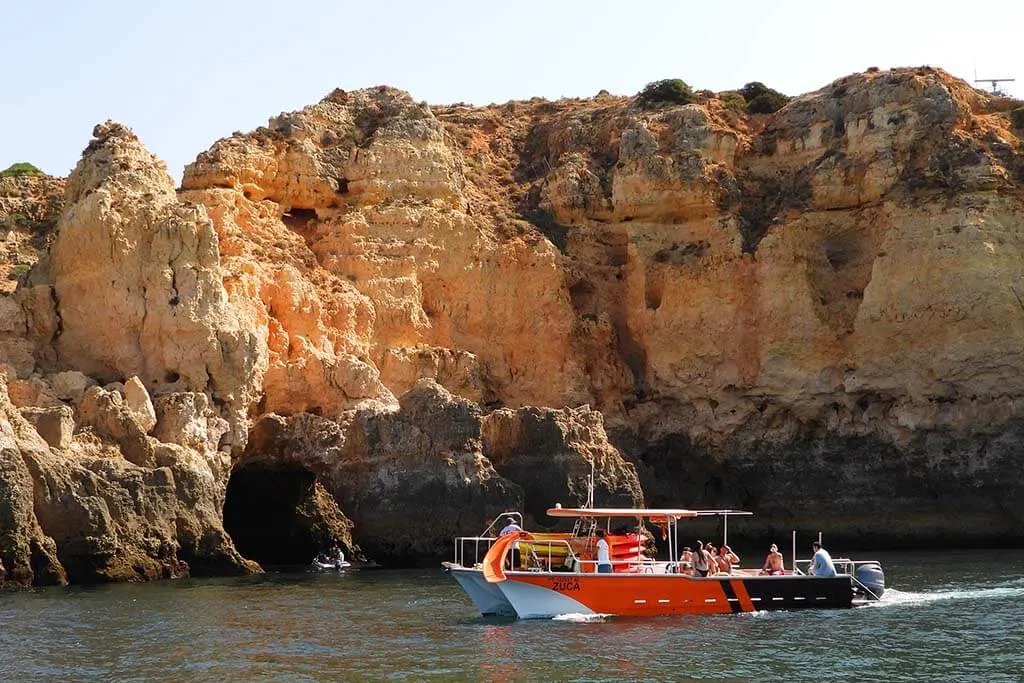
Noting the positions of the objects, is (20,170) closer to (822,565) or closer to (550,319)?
(550,319)

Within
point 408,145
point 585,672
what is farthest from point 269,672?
point 408,145

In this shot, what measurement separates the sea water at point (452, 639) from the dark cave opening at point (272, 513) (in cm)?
1009

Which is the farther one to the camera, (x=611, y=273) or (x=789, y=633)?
(x=611, y=273)

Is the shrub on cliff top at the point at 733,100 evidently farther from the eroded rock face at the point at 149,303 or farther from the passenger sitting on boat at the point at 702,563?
the passenger sitting on boat at the point at 702,563

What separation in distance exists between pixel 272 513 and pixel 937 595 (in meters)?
22.0

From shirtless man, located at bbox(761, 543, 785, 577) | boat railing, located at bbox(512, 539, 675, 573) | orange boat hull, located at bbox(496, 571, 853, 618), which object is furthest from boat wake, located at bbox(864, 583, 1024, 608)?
boat railing, located at bbox(512, 539, 675, 573)

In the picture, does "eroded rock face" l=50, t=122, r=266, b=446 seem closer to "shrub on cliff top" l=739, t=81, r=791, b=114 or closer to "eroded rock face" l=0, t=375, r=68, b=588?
"eroded rock face" l=0, t=375, r=68, b=588

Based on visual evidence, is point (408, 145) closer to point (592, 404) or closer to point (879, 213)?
point (592, 404)

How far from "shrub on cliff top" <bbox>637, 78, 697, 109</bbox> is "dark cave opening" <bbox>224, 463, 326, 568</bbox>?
23368 mm

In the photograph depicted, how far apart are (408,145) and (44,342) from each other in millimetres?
16424

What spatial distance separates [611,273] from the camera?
179 ft

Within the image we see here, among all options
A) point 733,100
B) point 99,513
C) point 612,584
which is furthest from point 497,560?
point 733,100

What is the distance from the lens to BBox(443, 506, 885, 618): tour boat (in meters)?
29.0

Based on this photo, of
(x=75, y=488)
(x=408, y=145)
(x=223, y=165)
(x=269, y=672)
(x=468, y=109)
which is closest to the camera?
(x=269, y=672)
